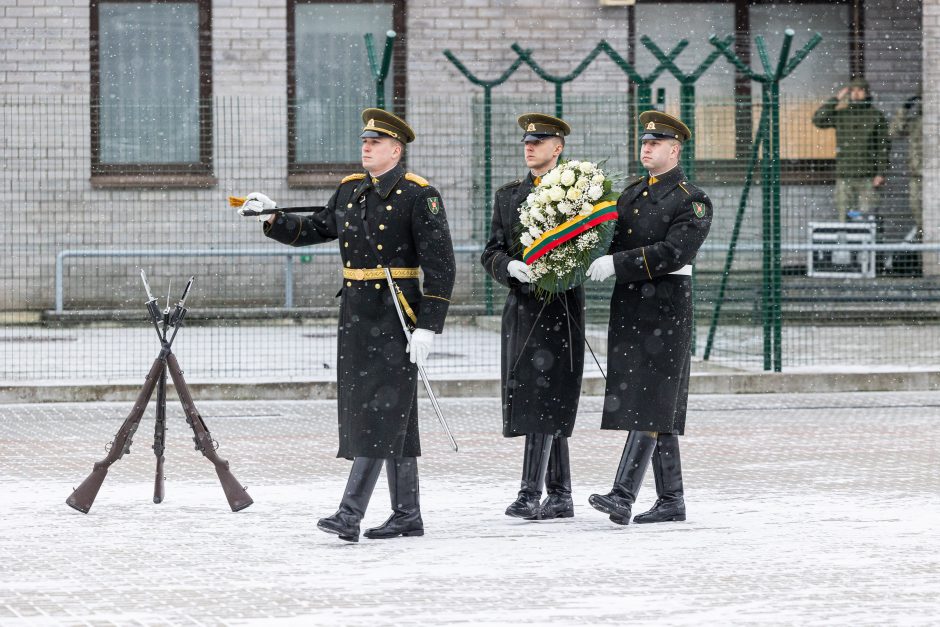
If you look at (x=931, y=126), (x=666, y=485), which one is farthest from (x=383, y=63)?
(x=931, y=126)

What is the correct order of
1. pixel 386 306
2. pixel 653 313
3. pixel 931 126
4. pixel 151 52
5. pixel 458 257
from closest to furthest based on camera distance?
1. pixel 386 306
2. pixel 653 313
3. pixel 458 257
4. pixel 931 126
5. pixel 151 52

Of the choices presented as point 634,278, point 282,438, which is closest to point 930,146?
point 282,438

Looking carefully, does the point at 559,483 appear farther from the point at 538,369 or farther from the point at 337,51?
the point at 337,51

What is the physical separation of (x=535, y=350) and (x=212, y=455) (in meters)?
1.67

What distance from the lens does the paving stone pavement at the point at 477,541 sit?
23.0 feet

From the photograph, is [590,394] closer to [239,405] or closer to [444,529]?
[239,405]

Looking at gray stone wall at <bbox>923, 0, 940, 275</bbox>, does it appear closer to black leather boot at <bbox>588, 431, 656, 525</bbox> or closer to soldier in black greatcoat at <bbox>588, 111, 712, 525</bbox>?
soldier in black greatcoat at <bbox>588, 111, 712, 525</bbox>

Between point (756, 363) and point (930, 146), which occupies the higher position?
point (930, 146)

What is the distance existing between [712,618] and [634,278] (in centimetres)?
244

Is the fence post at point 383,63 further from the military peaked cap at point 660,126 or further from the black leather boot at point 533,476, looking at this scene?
the black leather boot at point 533,476

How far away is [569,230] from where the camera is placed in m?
8.98

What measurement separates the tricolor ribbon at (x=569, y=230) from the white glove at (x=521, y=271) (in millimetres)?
32

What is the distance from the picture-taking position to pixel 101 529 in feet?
29.2

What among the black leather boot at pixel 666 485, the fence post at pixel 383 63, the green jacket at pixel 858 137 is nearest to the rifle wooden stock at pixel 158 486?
the black leather boot at pixel 666 485
